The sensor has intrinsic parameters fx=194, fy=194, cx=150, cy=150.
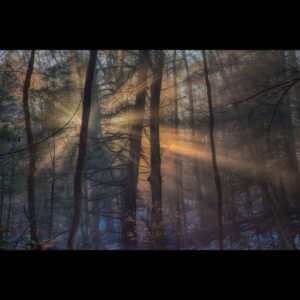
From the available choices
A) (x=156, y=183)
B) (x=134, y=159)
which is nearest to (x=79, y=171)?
(x=156, y=183)

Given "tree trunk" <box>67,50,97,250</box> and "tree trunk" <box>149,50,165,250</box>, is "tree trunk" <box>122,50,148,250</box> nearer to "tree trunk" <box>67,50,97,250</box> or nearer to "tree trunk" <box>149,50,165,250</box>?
"tree trunk" <box>149,50,165,250</box>

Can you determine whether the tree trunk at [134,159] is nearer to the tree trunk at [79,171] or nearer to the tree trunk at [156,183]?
the tree trunk at [156,183]

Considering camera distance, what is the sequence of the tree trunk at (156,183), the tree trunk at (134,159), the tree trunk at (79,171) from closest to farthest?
the tree trunk at (79,171) → the tree trunk at (156,183) → the tree trunk at (134,159)

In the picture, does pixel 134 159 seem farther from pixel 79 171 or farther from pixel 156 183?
pixel 79 171

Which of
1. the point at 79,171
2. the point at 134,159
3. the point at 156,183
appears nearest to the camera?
the point at 79,171

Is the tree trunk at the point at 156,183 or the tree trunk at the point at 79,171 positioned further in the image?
the tree trunk at the point at 156,183

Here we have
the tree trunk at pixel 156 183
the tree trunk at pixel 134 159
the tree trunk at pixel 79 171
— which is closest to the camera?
the tree trunk at pixel 79 171

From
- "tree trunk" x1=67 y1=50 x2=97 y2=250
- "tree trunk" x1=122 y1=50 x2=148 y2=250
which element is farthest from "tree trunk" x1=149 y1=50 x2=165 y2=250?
"tree trunk" x1=67 y1=50 x2=97 y2=250

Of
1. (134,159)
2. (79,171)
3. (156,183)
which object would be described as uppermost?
(134,159)

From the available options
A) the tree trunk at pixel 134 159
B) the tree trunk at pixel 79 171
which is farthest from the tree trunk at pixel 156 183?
the tree trunk at pixel 79 171
